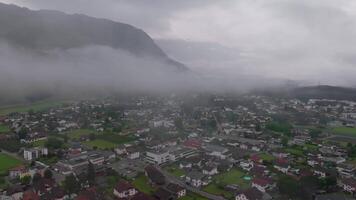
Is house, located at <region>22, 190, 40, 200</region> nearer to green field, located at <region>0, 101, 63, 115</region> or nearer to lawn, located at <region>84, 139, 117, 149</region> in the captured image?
lawn, located at <region>84, 139, 117, 149</region>

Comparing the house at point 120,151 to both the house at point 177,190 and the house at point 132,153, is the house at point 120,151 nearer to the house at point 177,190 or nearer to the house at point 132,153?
the house at point 132,153

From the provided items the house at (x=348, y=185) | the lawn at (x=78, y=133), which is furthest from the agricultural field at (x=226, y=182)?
the lawn at (x=78, y=133)

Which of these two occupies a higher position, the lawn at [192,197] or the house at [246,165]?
the house at [246,165]

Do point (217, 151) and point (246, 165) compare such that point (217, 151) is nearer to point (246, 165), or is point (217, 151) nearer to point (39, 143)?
point (246, 165)

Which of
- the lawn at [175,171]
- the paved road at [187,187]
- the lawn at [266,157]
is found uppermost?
the lawn at [266,157]

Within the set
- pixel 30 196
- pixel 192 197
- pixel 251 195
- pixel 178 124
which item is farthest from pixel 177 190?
pixel 178 124

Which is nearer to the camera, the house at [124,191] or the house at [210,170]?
the house at [124,191]

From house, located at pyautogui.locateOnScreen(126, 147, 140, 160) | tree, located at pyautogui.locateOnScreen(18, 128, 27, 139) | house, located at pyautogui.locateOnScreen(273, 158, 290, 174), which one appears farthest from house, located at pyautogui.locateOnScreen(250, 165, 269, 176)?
tree, located at pyautogui.locateOnScreen(18, 128, 27, 139)
